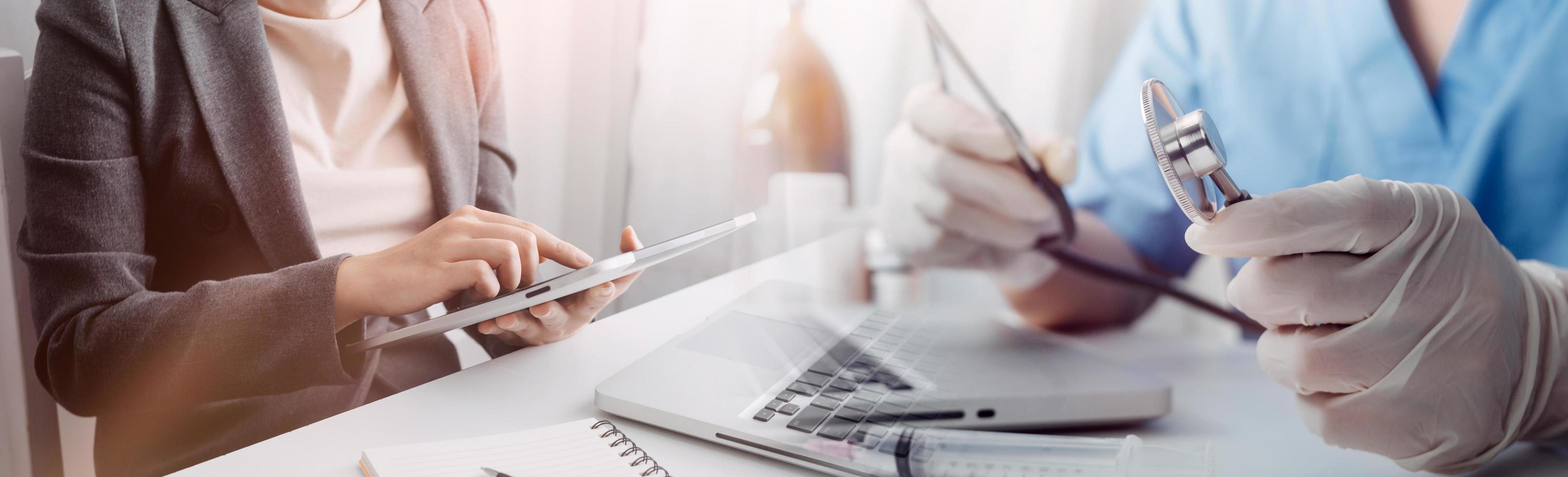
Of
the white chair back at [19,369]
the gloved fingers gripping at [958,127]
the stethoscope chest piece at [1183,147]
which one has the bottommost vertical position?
the white chair back at [19,369]

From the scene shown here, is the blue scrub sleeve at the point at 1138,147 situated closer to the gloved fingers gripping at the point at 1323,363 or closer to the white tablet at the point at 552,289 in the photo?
the gloved fingers gripping at the point at 1323,363

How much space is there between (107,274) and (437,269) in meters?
0.17

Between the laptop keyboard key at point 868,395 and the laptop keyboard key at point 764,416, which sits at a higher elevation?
the laptop keyboard key at point 764,416

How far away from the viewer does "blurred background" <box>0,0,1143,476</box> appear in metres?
0.54

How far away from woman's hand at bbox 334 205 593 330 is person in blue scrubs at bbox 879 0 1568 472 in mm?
303

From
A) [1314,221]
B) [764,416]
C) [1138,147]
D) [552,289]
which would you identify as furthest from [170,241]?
[1138,147]

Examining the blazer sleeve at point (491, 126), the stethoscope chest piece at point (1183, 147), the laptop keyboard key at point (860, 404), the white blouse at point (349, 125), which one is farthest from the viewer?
the blazer sleeve at point (491, 126)

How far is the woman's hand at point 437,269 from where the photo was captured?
1.17 ft

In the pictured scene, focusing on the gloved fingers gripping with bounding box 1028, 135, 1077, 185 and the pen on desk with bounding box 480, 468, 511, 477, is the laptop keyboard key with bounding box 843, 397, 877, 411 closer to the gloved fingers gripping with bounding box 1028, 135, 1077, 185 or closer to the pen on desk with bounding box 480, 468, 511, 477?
the pen on desk with bounding box 480, 468, 511, 477

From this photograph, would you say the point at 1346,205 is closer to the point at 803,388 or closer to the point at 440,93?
the point at 803,388

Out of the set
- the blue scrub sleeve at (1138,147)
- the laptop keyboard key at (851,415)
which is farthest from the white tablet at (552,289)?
the blue scrub sleeve at (1138,147)

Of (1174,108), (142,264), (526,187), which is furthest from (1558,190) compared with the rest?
(142,264)

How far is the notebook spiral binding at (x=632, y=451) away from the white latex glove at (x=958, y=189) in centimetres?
31

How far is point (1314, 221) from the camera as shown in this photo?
0.95ft
